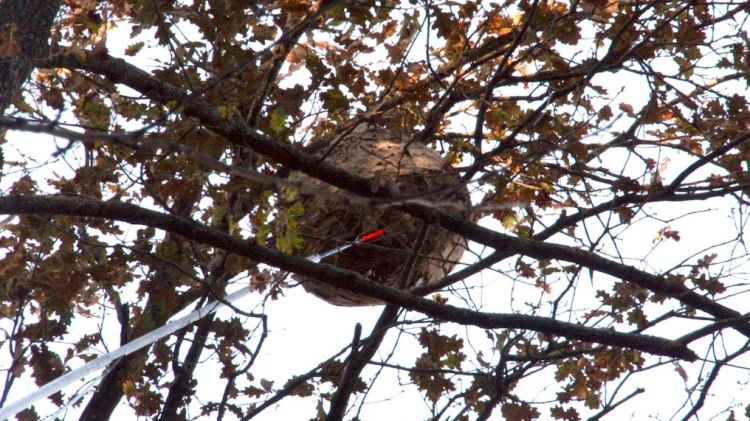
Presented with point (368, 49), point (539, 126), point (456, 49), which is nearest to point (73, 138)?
point (368, 49)

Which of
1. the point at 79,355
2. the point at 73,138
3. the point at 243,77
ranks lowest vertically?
the point at 73,138

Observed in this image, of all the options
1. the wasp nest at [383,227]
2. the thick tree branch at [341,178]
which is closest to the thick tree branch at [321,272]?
the thick tree branch at [341,178]

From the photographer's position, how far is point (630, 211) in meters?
4.14

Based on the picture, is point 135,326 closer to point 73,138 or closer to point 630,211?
point 630,211

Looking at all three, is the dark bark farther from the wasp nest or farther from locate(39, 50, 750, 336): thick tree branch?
the wasp nest

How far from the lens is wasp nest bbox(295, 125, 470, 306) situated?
3623mm

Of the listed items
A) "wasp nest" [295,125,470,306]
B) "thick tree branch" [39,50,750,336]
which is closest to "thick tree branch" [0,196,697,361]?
"thick tree branch" [39,50,750,336]

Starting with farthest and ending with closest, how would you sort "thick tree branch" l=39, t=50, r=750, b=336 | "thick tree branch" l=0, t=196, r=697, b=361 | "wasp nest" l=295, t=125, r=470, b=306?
1. "wasp nest" l=295, t=125, r=470, b=306
2. "thick tree branch" l=39, t=50, r=750, b=336
3. "thick tree branch" l=0, t=196, r=697, b=361

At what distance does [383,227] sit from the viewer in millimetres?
3705

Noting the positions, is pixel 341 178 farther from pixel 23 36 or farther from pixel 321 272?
pixel 23 36

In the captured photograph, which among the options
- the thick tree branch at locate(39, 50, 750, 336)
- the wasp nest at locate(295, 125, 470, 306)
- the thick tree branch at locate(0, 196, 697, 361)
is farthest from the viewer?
the wasp nest at locate(295, 125, 470, 306)

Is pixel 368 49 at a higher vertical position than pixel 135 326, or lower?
higher

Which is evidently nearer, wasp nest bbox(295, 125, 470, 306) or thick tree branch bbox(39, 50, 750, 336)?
thick tree branch bbox(39, 50, 750, 336)

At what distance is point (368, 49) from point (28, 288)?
6.12 feet
